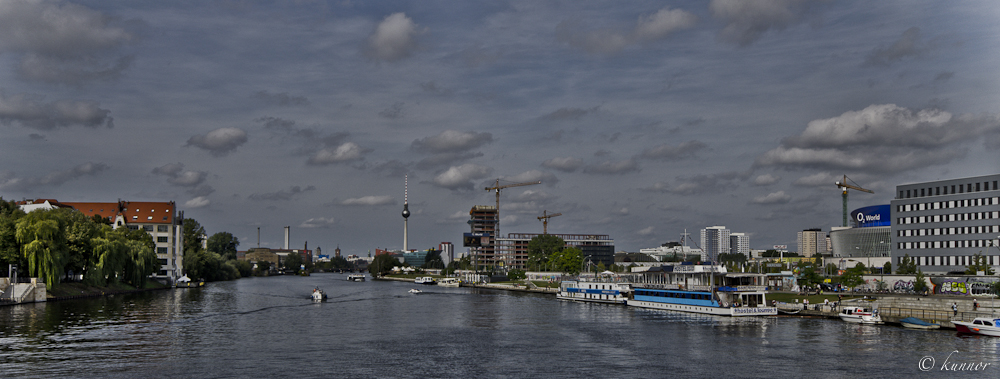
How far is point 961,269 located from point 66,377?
170 meters

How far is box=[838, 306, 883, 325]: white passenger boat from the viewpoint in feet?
293

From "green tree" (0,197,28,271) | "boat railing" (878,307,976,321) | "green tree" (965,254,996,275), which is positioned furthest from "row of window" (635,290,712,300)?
"green tree" (0,197,28,271)

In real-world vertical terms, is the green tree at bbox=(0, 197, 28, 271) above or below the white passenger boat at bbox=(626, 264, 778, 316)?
above

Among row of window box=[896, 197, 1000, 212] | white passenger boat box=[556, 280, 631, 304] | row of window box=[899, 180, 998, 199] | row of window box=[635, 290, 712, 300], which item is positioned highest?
row of window box=[899, 180, 998, 199]

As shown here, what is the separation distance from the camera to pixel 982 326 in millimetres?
75375

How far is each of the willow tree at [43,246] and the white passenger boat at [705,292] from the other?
99061mm

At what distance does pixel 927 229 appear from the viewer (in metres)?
164

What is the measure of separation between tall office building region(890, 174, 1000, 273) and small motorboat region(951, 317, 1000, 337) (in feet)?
291

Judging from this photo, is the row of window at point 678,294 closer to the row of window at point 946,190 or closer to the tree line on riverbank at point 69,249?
the row of window at point 946,190

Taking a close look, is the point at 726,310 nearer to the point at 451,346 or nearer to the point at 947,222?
the point at 451,346

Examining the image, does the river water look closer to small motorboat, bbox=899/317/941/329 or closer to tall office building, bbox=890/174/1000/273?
small motorboat, bbox=899/317/941/329

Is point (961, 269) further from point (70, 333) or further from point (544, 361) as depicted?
point (70, 333)

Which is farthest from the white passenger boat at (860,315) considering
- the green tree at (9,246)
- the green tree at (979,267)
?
the green tree at (9,246)

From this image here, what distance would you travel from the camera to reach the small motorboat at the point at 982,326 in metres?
74.3
